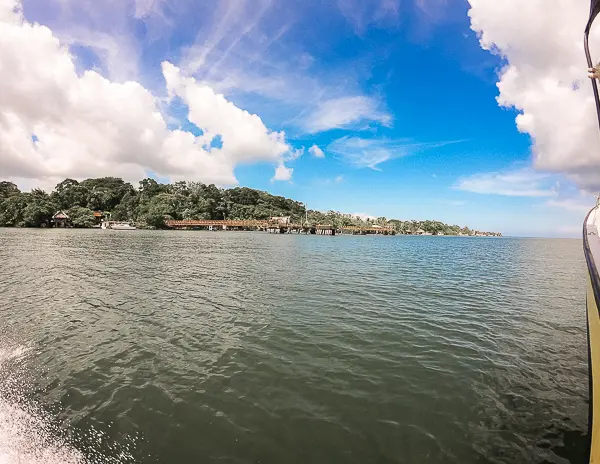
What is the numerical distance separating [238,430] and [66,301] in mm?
14726

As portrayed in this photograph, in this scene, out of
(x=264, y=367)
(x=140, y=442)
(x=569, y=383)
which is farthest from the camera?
(x=264, y=367)

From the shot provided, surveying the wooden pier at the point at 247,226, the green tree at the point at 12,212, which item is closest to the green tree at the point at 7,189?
the green tree at the point at 12,212

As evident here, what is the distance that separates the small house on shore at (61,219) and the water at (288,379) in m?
151

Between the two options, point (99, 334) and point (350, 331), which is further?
point (350, 331)

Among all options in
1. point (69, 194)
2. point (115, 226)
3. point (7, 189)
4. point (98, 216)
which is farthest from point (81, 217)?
point (7, 189)

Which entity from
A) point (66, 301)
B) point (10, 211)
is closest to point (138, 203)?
point (10, 211)

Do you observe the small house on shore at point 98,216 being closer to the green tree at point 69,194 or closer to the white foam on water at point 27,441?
the green tree at point 69,194

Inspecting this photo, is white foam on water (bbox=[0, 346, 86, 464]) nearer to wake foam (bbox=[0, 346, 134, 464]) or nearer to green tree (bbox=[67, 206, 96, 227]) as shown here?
wake foam (bbox=[0, 346, 134, 464])

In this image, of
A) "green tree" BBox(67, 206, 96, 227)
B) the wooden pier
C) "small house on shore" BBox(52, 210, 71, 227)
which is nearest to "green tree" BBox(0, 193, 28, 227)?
"small house on shore" BBox(52, 210, 71, 227)

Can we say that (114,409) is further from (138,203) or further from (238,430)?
(138,203)

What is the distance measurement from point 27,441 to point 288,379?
5524mm

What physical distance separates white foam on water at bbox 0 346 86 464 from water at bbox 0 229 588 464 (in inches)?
1.2

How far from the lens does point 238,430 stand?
638 cm

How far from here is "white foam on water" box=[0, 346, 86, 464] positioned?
5500 millimetres
